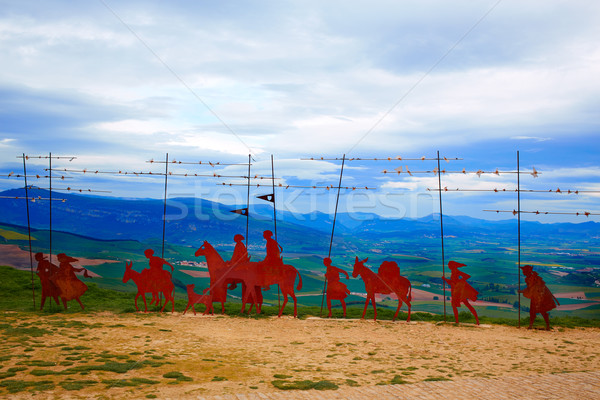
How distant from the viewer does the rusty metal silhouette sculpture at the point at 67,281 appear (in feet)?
49.6

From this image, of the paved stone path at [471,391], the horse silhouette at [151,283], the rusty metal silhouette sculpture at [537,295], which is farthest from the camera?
the horse silhouette at [151,283]

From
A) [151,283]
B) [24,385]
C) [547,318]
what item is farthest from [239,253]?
[547,318]

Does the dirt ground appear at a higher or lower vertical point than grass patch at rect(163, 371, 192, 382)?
lower

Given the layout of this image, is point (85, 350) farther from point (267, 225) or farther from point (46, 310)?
point (267, 225)

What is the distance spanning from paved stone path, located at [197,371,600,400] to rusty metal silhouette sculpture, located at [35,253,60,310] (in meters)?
10.5

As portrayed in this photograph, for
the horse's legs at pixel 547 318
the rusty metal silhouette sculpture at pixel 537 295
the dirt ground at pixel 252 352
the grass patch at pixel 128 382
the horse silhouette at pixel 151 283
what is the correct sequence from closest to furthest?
the grass patch at pixel 128 382
the dirt ground at pixel 252 352
the rusty metal silhouette sculpture at pixel 537 295
the horse's legs at pixel 547 318
the horse silhouette at pixel 151 283

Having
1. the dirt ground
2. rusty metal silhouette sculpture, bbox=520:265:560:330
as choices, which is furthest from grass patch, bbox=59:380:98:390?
rusty metal silhouette sculpture, bbox=520:265:560:330

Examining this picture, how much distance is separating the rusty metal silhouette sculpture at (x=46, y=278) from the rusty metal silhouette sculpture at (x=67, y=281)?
0.13 meters

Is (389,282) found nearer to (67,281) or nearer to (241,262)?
(241,262)

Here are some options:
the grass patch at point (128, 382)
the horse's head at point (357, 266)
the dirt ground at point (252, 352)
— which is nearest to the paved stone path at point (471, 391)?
the dirt ground at point (252, 352)

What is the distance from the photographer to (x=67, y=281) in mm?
15219

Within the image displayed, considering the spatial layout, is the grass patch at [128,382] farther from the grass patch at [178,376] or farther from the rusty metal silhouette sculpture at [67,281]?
the rusty metal silhouette sculpture at [67,281]

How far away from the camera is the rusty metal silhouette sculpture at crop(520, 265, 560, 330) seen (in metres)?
14.0

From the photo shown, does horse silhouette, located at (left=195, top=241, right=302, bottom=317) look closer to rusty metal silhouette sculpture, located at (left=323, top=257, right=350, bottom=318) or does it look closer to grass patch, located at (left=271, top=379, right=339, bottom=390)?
rusty metal silhouette sculpture, located at (left=323, top=257, right=350, bottom=318)
